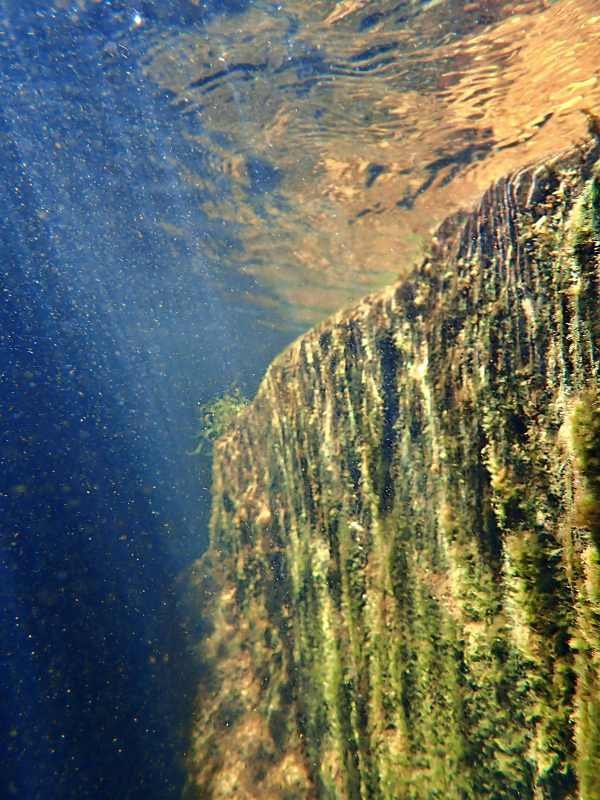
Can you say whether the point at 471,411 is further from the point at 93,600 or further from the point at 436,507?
the point at 93,600

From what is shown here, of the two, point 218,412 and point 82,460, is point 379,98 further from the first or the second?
point 82,460

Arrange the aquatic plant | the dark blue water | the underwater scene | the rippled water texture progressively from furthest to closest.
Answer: the aquatic plant, the dark blue water, the rippled water texture, the underwater scene

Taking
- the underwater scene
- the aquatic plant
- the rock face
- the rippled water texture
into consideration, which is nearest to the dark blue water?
the underwater scene

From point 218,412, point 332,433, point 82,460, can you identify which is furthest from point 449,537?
point 82,460

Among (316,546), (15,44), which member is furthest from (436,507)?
(15,44)

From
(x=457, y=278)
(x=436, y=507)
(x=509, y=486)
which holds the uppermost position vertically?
(x=457, y=278)

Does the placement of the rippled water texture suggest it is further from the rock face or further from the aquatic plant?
the aquatic plant
